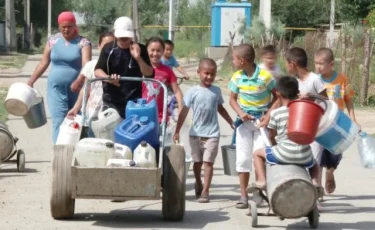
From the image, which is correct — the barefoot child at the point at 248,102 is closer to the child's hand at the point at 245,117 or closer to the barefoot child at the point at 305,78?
the child's hand at the point at 245,117

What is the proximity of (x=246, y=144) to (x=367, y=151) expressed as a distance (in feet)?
4.07

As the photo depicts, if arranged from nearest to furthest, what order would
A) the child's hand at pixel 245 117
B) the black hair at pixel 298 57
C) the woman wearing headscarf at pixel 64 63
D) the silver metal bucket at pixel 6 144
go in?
the child's hand at pixel 245 117, the black hair at pixel 298 57, the woman wearing headscarf at pixel 64 63, the silver metal bucket at pixel 6 144

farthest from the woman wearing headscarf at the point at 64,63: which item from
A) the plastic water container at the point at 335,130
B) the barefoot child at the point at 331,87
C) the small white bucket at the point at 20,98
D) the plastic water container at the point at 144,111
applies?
the plastic water container at the point at 335,130

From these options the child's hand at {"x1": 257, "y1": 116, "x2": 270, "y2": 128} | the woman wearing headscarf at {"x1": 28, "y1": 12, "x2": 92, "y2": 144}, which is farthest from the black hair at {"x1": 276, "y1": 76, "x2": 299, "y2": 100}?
the woman wearing headscarf at {"x1": 28, "y1": 12, "x2": 92, "y2": 144}

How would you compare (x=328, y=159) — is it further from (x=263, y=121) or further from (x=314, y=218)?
(x=314, y=218)

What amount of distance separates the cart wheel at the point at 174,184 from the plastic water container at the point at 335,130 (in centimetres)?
123

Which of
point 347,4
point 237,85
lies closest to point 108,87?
point 237,85

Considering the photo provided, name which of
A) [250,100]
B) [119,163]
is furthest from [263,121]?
[119,163]

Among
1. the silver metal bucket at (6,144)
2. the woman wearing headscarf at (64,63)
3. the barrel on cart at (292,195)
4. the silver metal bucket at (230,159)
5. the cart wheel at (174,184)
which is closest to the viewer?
the barrel on cart at (292,195)

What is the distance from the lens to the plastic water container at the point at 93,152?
8.49m

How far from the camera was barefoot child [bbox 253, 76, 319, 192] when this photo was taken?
8508 millimetres

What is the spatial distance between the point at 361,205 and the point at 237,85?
71.0 inches

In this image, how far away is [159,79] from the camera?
10.4 m

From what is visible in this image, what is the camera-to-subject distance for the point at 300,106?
26.6ft
